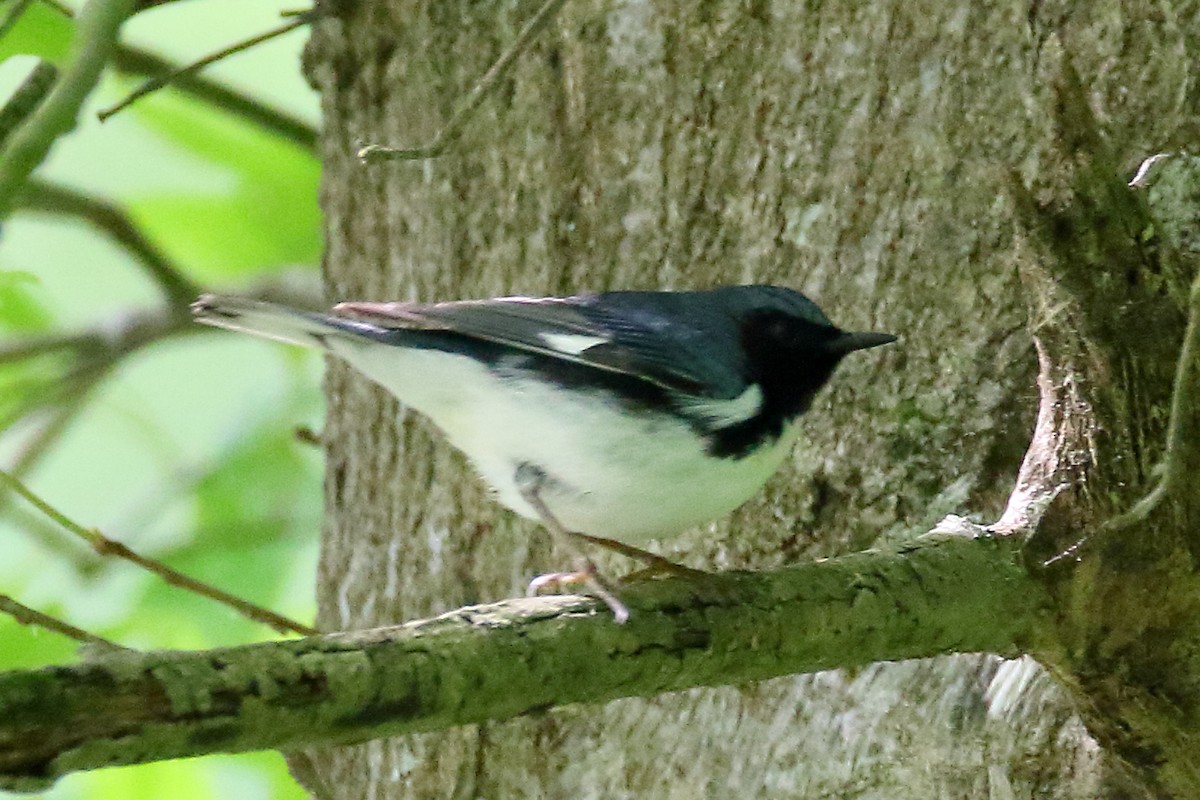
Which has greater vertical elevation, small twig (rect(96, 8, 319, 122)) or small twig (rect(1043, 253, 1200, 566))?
small twig (rect(96, 8, 319, 122))

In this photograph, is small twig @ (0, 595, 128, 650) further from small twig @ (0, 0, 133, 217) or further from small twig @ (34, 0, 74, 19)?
small twig @ (34, 0, 74, 19)

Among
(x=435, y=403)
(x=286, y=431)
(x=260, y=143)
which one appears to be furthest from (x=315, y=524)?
(x=435, y=403)

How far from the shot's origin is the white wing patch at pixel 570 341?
2166mm

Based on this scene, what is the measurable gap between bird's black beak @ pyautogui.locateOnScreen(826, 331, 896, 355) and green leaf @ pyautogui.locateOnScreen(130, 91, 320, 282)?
2.07 meters

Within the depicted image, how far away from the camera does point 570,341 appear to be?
219 cm

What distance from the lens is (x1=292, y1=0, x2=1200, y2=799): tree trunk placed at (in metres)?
2.34

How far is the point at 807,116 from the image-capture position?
103 inches

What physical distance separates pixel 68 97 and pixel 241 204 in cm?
213

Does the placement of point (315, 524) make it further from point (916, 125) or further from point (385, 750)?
point (916, 125)

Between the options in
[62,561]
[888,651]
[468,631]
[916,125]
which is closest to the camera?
[468,631]

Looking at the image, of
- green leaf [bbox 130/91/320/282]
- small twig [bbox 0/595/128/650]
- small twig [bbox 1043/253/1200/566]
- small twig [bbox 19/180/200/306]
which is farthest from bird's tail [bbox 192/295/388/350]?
small twig [bbox 19/180/200/306]

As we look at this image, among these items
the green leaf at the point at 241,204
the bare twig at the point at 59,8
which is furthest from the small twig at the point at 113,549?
the green leaf at the point at 241,204

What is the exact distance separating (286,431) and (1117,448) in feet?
9.34

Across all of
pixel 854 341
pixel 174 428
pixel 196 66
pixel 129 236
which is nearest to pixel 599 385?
pixel 854 341
